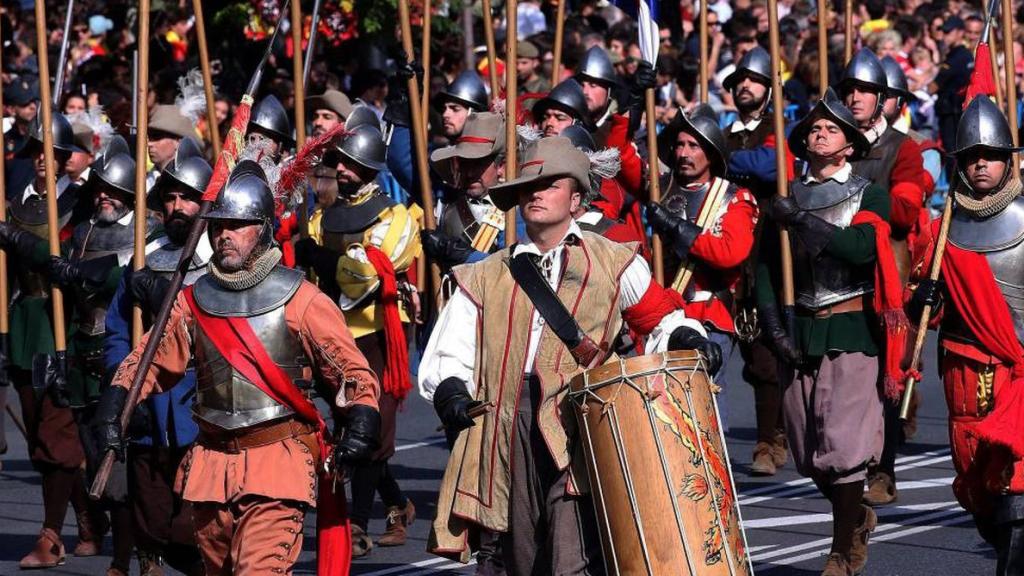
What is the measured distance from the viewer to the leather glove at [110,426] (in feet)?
23.3

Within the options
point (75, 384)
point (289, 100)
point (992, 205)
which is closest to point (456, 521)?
point (992, 205)

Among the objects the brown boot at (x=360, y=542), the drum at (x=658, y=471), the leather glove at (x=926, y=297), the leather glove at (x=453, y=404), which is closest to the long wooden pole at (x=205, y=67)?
the brown boot at (x=360, y=542)

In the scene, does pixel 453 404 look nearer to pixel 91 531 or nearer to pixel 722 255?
pixel 722 255

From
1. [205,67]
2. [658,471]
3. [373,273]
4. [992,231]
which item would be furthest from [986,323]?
[205,67]

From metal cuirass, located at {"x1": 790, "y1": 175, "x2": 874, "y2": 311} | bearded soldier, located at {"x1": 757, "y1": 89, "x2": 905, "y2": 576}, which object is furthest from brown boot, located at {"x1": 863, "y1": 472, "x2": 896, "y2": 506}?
metal cuirass, located at {"x1": 790, "y1": 175, "x2": 874, "y2": 311}

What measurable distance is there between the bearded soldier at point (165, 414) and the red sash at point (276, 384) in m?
1.25

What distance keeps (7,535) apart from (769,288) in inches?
155

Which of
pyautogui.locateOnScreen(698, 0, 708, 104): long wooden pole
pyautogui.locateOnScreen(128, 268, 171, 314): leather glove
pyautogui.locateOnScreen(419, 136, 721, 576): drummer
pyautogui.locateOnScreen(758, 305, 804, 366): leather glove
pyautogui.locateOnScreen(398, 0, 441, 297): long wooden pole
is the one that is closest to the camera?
pyautogui.locateOnScreen(419, 136, 721, 576): drummer

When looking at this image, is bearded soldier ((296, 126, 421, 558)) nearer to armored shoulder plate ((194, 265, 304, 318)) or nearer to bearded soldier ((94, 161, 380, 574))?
bearded soldier ((94, 161, 380, 574))

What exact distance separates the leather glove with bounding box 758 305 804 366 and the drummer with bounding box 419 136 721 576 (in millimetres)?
1960

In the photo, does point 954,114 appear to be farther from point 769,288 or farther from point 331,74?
point 769,288

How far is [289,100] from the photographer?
50.8 feet

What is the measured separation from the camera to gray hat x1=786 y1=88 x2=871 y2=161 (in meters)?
9.08

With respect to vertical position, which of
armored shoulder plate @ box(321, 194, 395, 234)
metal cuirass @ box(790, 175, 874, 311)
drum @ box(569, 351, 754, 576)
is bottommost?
drum @ box(569, 351, 754, 576)
